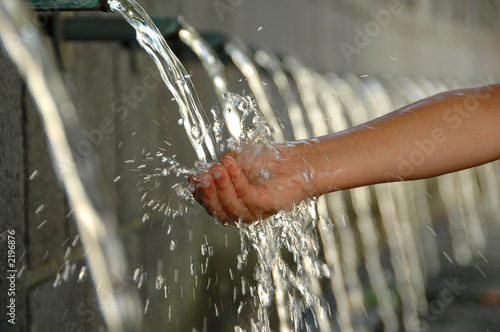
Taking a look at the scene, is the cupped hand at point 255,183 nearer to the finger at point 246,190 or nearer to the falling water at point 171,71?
the finger at point 246,190

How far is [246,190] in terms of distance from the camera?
1.76 metres

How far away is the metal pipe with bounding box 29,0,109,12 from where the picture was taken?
5.72 ft

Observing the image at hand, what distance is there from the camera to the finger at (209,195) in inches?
68.8

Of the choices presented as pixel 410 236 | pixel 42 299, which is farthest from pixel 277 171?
pixel 410 236

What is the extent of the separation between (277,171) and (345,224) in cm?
470

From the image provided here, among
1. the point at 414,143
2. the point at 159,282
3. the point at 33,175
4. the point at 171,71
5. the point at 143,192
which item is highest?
the point at 171,71

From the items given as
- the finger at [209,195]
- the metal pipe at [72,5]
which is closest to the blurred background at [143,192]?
the metal pipe at [72,5]

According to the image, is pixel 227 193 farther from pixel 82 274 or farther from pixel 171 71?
pixel 82 274

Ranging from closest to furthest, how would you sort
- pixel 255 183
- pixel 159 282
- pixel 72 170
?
pixel 255 183
pixel 72 170
pixel 159 282

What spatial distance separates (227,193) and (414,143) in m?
0.55

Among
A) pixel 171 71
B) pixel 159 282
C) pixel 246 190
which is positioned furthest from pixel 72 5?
pixel 159 282

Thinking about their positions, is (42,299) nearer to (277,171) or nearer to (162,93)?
(277,171)

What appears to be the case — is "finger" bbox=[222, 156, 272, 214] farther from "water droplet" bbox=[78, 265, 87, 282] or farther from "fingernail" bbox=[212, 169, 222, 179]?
"water droplet" bbox=[78, 265, 87, 282]

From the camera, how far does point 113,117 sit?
3117 mm
